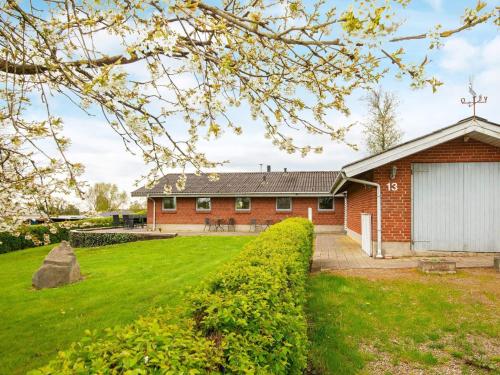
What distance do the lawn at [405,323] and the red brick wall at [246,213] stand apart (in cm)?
1774

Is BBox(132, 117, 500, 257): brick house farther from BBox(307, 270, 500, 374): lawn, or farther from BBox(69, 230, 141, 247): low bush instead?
BBox(69, 230, 141, 247): low bush

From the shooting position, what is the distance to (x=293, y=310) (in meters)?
3.14

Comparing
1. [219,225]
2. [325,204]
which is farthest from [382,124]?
[219,225]

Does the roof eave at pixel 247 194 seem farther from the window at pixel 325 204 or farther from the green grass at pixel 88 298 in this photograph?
the green grass at pixel 88 298

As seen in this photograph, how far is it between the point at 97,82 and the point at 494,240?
11631 millimetres

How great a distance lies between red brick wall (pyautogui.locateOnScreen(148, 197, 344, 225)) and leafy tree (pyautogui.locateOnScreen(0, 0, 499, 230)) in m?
22.5

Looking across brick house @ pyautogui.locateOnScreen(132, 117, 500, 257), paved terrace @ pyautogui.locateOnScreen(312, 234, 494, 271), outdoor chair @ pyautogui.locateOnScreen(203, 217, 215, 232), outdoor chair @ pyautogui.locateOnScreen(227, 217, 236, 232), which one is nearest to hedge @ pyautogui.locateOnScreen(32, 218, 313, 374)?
paved terrace @ pyautogui.locateOnScreen(312, 234, 494, 271)

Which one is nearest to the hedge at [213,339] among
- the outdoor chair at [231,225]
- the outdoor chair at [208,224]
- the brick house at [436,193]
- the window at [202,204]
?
the brick house at [436,193]

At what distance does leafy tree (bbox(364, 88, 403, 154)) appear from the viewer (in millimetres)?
29656

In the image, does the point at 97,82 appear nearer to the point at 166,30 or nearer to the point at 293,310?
the point at 166,30

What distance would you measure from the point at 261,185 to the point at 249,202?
1.64 metres

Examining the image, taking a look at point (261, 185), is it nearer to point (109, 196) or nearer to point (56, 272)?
point (56, 272)

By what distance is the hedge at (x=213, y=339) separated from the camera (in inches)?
70.6

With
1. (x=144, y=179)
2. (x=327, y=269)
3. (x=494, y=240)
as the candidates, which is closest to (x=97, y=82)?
(x=144, y=179)
